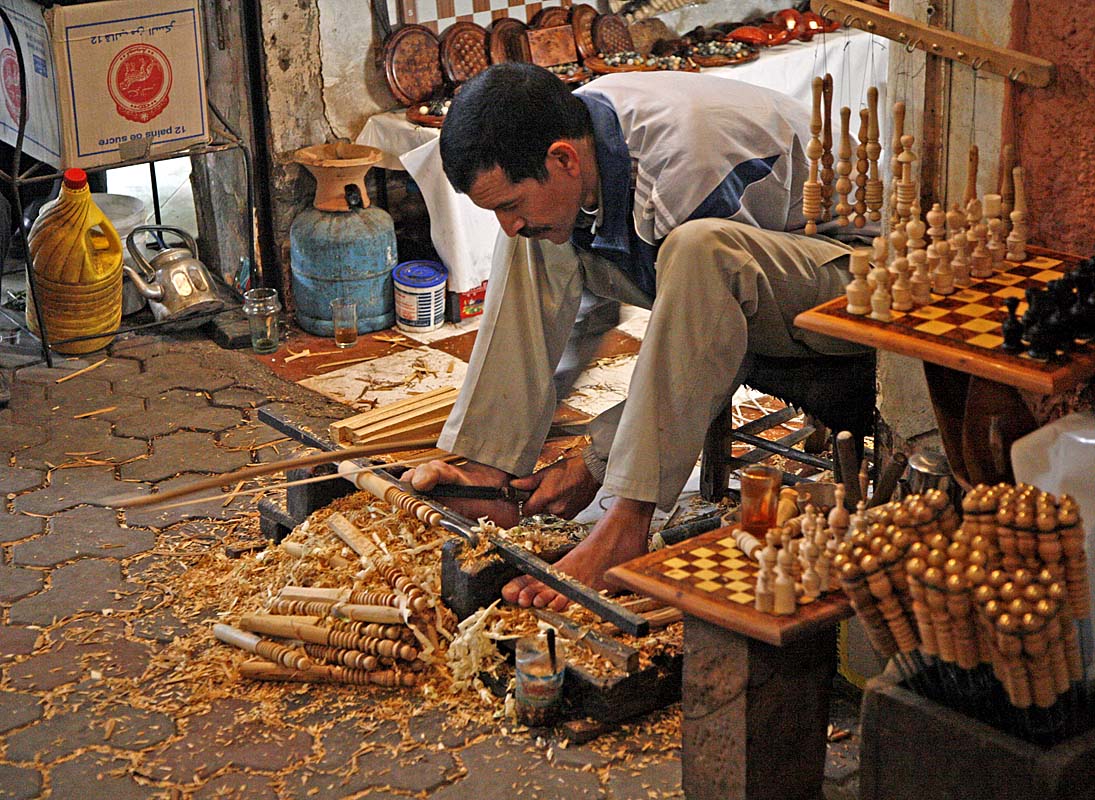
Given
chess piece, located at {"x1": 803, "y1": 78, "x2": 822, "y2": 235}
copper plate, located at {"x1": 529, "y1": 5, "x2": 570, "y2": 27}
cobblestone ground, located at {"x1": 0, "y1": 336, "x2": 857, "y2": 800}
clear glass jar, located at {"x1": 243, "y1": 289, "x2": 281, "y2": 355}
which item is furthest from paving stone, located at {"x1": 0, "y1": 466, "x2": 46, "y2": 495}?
copper plate, located at {"x1": 529, "y1": 5, "x2": 570, "y2": 27}

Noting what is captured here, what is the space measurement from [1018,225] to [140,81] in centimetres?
370

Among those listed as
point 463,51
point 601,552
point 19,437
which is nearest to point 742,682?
point 601,552

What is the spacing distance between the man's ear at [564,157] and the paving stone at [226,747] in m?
1.50

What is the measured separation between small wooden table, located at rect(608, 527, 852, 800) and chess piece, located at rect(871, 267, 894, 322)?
537 mm

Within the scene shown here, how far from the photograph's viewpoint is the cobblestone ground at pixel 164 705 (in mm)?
2822

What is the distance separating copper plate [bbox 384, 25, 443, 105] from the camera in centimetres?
588

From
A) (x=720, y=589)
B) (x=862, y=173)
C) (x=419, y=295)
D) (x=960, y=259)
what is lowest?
(x=419, y=295)

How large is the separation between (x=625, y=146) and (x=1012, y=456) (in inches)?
54.8

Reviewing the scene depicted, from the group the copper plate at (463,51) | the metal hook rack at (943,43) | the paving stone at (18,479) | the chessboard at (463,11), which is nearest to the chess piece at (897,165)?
the metal hook rack at (943,43)

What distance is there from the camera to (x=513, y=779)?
9.20 feet

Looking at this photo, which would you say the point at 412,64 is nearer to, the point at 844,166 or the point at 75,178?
the point at 75,178

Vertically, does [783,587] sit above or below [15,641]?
above

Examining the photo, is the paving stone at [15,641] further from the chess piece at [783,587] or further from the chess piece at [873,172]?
the chess piece at [873,172]

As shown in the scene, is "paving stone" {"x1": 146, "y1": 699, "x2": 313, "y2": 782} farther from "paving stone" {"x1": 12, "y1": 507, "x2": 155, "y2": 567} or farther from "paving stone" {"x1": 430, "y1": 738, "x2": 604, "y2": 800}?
"paving stone" {"x1": 12, "y1": 507, "x2": 155, "y2": 567}
